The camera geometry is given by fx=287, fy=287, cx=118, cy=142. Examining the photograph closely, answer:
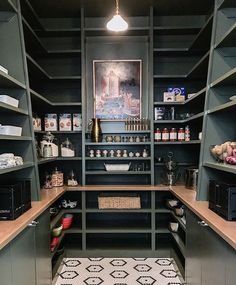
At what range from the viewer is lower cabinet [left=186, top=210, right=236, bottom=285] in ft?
5.24

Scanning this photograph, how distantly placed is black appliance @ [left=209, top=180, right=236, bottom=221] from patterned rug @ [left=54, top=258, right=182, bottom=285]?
117 cm

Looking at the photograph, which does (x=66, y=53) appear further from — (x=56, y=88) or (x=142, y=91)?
(x=142, y=91)

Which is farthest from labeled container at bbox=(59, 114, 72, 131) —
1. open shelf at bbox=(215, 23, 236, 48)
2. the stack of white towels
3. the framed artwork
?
open shelf at bbox=(215, 23, 236, 48)

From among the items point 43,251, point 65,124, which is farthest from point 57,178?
point 43,251

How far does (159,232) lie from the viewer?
340 cm

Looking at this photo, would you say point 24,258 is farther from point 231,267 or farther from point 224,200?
point 224,200

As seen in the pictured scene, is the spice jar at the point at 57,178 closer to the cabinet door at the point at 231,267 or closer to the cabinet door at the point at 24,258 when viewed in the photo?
the cabinet door at the point at 24,258

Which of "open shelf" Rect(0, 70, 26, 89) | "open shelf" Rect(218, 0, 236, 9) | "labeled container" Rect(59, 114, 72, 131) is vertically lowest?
"labeled container" Rect(59, 114, 72, 131)

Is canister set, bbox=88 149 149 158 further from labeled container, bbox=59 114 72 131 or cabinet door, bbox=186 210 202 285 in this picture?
cabinet door, bbox=186 210 202 285

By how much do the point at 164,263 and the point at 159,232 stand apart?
1.12ft

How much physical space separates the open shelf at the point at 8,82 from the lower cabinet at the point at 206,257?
1.72 m

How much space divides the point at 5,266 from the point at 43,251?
84 centimetres

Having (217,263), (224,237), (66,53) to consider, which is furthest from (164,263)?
(66,53)

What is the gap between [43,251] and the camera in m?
2.38
